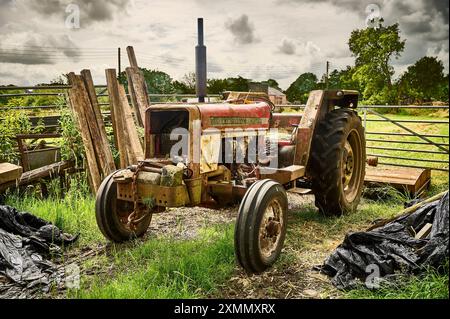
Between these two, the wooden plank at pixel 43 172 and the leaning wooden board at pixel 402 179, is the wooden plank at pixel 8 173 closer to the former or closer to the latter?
the wooden plank at pixel 43 172

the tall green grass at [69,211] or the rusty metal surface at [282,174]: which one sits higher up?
the rusty metal surface at [282,174]

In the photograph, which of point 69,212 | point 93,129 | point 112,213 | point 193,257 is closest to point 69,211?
point 69,212

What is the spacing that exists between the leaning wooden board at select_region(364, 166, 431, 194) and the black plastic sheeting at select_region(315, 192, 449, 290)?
191cm

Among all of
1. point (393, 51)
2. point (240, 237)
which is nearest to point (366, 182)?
point (240, 237)

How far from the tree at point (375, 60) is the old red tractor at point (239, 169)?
1744 centimetres

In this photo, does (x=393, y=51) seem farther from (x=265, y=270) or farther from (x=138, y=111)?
(x=265, y=270)

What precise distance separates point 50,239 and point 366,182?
4312 millimetres

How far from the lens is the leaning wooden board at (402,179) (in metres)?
5.45

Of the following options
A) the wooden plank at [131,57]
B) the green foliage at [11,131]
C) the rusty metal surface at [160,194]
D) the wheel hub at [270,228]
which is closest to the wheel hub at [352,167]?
the wheel hub at [270,228]

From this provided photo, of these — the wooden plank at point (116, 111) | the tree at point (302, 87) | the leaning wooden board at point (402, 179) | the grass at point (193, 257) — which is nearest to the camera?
the grass at point (193, 257)

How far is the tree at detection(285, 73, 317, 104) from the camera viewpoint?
2459 centimetres

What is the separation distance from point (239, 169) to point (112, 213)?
1363mm

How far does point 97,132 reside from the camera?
580 centimetres

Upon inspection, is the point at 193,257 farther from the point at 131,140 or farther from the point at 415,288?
the point at 131,140
